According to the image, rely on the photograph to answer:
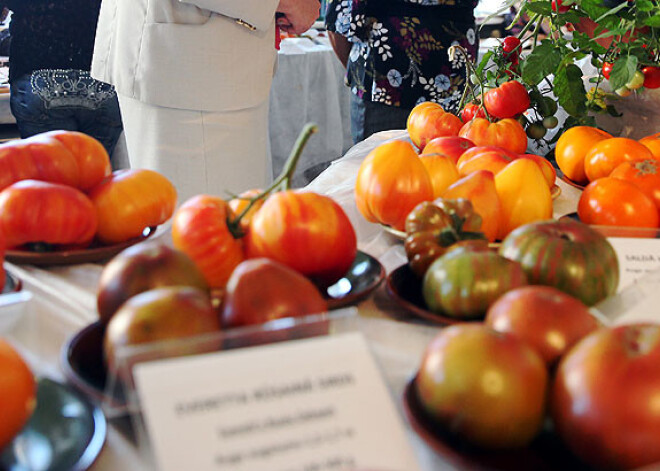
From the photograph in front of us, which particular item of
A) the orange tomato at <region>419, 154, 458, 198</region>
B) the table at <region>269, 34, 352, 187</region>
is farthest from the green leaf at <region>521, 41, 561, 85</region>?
the table at <region>269, 34, 352, 187</region>

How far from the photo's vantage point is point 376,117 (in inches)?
67.4

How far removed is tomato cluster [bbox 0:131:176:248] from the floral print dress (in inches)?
38.7

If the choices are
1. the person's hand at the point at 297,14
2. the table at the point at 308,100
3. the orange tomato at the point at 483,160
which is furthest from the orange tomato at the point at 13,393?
the table at the point at 308,100

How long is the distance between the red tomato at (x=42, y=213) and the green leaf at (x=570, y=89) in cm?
81

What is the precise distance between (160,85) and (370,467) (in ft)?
3.70

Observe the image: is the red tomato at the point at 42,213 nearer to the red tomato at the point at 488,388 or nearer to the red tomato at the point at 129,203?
the red tomato at the point at 129,203

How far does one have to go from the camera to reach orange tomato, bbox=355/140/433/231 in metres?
0.73

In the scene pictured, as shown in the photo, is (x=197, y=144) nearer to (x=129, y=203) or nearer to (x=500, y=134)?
(x=500, y=134)

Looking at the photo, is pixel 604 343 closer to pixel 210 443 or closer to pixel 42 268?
pixel 210 443

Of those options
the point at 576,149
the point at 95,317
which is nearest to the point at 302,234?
the point at 95,317

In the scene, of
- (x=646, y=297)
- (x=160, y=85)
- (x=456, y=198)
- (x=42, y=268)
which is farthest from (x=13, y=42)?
(x=646, y=297)

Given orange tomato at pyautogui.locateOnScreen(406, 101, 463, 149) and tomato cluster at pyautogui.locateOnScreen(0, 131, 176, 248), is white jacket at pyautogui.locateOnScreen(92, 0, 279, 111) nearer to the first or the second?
orange tomato at pyautogui.locateOnScreen(406, 101, 463, 149)

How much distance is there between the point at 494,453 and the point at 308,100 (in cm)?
258

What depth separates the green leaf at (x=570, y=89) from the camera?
44.3 inches
